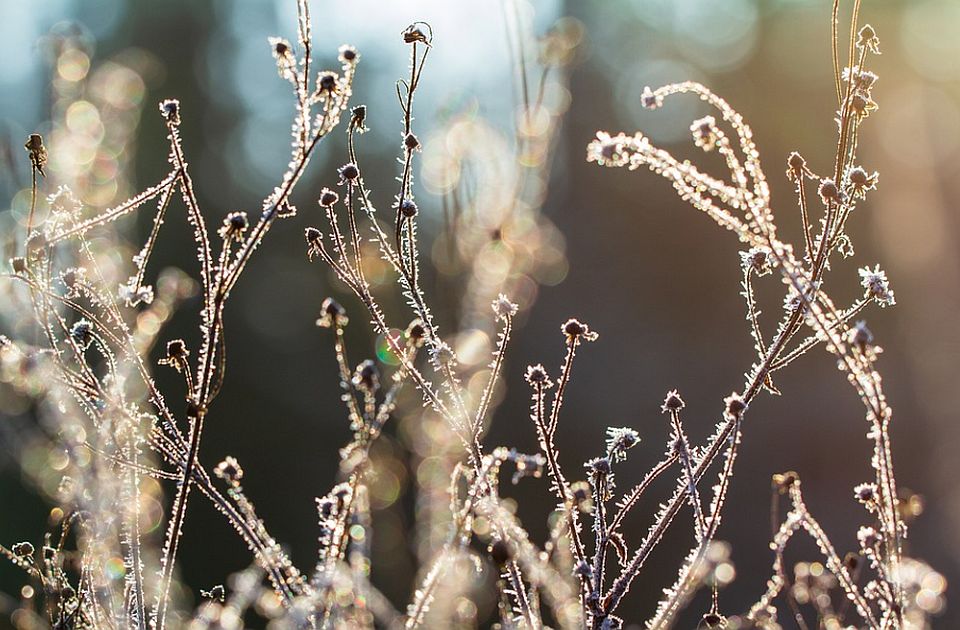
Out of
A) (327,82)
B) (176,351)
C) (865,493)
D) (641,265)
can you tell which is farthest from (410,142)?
(641,265)

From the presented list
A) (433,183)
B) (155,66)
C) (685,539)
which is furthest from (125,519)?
(155,66)

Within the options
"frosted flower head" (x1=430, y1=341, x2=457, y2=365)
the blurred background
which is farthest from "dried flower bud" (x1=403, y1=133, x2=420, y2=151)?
the blurred background

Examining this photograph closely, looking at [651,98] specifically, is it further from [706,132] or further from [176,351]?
[176,351]

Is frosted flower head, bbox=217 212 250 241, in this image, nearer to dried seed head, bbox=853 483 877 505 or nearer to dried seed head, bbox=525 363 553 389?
dried seed head, bbox=525 363 553 389

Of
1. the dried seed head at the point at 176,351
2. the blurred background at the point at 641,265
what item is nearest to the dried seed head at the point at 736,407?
the dried seed head at the point at 176,351

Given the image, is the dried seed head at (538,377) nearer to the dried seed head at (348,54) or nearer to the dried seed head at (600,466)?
the dried seed head at (600,466)

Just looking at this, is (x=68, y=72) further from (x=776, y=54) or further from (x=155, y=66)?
(x=776, y=54)
